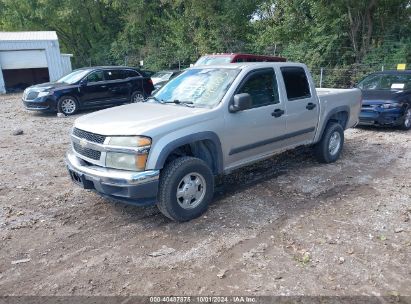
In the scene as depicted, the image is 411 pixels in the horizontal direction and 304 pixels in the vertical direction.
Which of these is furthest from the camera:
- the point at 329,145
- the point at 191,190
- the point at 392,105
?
the point at 392,105

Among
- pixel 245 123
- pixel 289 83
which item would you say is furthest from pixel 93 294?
pixel 289 83

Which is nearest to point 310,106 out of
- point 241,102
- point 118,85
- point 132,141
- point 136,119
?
point 241,102

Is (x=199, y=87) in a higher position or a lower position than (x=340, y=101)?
higher

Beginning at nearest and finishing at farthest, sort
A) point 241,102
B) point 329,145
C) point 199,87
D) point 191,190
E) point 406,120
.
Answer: point 191,190 → point 241,102 → point 199,87 → point 329,145 → point 406,120

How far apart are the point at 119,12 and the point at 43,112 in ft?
67.0

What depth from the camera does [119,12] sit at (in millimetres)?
30906

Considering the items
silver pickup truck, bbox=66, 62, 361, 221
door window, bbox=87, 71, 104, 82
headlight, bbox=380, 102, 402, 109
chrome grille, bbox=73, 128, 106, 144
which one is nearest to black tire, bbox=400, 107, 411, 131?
headlight, bbox=380, 102, 402, 109

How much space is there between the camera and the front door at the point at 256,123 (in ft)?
15.8

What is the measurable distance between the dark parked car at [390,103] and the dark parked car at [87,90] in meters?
8.24

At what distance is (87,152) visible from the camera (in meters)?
4.42

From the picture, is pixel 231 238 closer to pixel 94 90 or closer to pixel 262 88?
pixel 262 88

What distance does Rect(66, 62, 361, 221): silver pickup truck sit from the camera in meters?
4.04

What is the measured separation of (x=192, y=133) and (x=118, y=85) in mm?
9910

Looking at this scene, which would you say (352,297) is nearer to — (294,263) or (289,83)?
(294,263)
